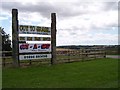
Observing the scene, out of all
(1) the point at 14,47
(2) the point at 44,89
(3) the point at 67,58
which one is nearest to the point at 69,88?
(2) the point at 44,89

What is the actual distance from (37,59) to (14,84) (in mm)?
9894

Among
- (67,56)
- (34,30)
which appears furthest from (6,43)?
(34,30)

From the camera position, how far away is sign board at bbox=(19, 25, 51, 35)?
19.2 m

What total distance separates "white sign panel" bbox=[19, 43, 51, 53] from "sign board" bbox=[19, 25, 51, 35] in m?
0.89

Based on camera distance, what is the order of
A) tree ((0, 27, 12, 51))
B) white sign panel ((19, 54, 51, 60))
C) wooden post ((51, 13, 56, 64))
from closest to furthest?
white sign panel ((19, 54, 51, 60)) → wooden post ((51, 13, 56, 64)) → tree ((0, 27, 12, 51))

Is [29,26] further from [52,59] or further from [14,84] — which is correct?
[14,84]

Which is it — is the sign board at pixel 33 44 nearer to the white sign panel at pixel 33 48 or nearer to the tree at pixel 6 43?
the white sign panel at pixel 33 48

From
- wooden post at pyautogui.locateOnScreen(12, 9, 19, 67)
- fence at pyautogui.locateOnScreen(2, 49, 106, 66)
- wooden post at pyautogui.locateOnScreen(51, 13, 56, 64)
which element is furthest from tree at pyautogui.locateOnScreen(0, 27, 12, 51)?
wooden post at pyautogui.locateOnScreen(12, 9, 19, 67)

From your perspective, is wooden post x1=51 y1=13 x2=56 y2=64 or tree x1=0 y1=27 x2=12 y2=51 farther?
tree x1=0 y1=27 x2=12 y2=51

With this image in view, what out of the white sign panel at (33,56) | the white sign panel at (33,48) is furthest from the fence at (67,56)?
the white sign panel at (33,48)

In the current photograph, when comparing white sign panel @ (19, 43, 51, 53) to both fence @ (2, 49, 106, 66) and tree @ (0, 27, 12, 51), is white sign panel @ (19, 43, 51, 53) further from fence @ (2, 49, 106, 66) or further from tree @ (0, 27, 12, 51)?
tree @ (0, 27, 12, 51)

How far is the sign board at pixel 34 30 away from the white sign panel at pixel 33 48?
0.89 m

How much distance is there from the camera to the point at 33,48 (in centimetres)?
1970

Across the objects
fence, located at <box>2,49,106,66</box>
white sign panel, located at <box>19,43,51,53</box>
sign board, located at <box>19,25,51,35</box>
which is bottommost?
fence, located at <box>2,49,106,66</box>
